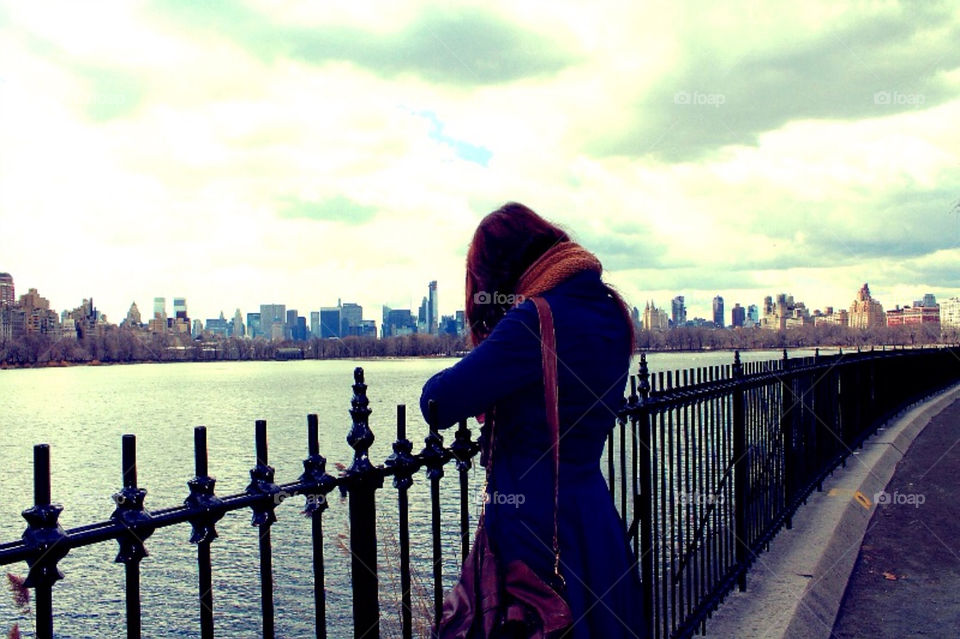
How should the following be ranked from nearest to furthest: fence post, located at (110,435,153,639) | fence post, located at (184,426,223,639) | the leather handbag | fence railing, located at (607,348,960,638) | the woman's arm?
1. fence post, located at (110,435,153,639)
2. fence post, located at (184,426,223,639)
3. the woman's arm
4. the leather handbag
5. fence railing, located at (607,348,960,638)

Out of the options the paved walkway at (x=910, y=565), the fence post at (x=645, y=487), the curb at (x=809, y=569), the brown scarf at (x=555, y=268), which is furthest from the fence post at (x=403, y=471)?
the paved walkway at (x=910, y=565)

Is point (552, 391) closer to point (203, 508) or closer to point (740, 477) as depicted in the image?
point (203, 508)

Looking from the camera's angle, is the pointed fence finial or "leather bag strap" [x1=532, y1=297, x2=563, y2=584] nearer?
"leather bag strap" [x1=532, y1=297, x2=563, y2=584]

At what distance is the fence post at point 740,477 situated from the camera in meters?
5.62

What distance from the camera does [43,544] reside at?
1638 millimetres

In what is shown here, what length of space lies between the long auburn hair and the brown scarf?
5 centimetres

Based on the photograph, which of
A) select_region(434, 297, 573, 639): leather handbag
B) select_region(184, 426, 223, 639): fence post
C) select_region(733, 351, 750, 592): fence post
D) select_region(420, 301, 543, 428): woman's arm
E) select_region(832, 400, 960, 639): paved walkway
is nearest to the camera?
select_region(184, 426, 223, 639): fence post

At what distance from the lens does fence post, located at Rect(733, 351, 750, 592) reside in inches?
221

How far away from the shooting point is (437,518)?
9.62 ft

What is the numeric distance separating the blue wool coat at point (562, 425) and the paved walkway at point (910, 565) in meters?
3.09

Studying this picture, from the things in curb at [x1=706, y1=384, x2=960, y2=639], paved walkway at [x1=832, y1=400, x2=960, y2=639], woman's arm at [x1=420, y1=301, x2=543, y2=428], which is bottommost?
paved walkway at [x1=832, y1=400, x2=960, y2=639]

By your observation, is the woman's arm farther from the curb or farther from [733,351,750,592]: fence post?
[733,351,750,592]: fence post

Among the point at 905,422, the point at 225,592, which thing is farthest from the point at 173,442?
the point at 905,422

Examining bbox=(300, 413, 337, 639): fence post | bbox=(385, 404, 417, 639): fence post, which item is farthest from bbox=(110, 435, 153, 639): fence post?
bbox=(385, 404, 417, 639): fence post
